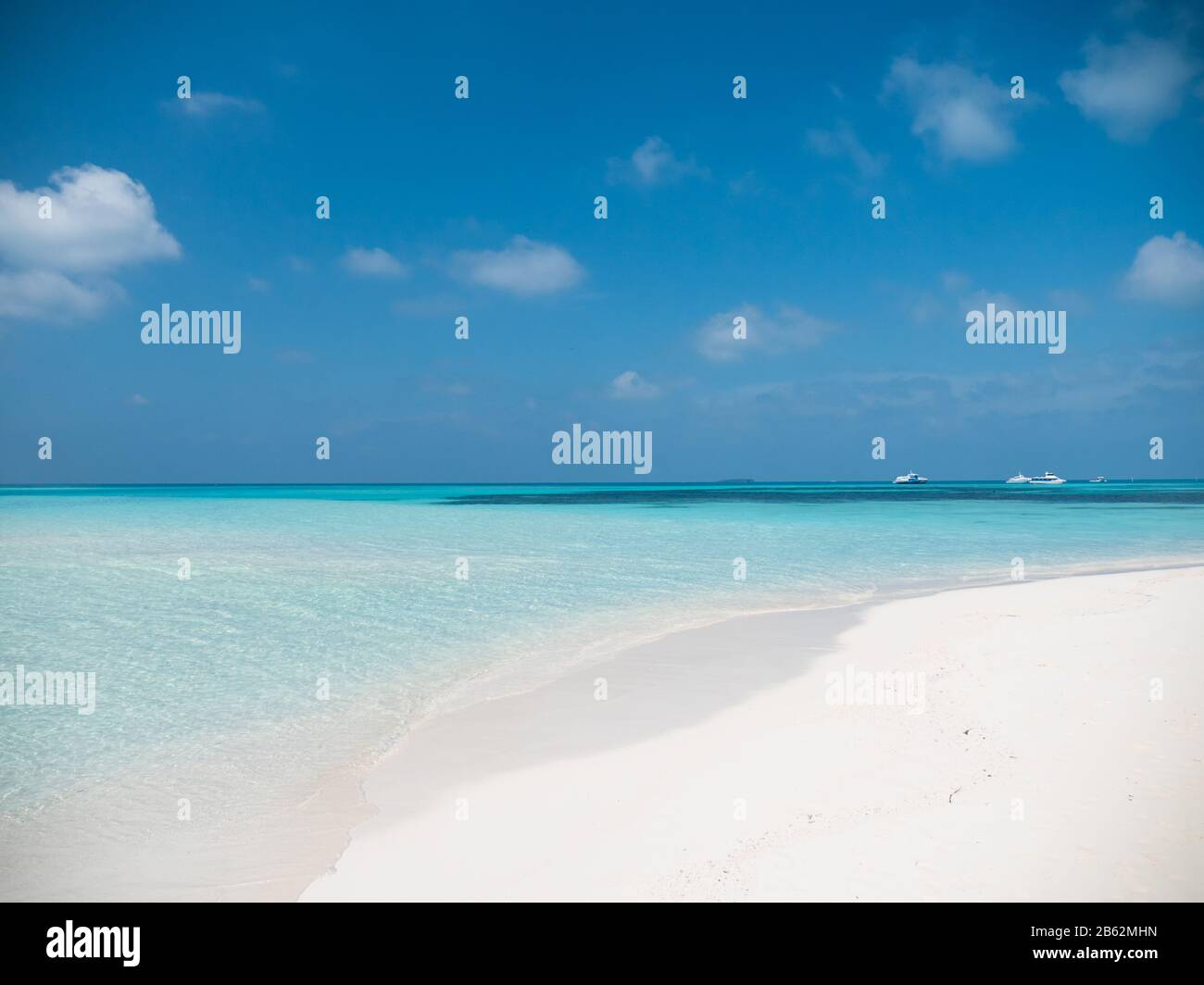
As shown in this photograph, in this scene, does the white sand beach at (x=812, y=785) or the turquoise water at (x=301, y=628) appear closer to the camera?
the white sand beach at (x=812, y=785)

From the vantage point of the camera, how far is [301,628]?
12.9 meters

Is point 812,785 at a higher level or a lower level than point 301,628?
lower

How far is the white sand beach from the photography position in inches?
173

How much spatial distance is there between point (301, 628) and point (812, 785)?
33.4 ft

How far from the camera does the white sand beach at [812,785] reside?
4.39 metres

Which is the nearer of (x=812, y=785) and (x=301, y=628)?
(x=812, y=785)

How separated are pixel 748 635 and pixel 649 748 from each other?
213 inches

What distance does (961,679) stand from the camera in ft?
28.6

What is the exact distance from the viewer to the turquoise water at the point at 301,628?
6.32 m

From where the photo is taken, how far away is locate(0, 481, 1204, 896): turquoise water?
6316 millimetres

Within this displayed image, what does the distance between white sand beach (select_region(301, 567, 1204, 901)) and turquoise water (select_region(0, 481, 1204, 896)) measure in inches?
47.2

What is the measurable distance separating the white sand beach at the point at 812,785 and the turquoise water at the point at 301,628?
120cm

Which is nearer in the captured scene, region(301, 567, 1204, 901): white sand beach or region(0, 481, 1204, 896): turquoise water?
region(301, 567, 1204, 901): white sand beach
